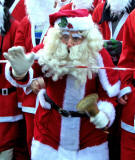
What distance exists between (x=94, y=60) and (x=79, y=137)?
56 centimetres

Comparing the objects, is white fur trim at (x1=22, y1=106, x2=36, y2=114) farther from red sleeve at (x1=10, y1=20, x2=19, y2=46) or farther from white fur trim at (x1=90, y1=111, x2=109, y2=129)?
white fur trim at (x1=90, y1=111, x2=109, y2=129)

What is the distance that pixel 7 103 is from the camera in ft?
9.82

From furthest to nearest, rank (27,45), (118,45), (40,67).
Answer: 1. (27,45)
2. (118,45)
3. (40,67)

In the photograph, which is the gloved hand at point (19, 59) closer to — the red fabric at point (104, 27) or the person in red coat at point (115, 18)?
the red fabric at point (104, 27)

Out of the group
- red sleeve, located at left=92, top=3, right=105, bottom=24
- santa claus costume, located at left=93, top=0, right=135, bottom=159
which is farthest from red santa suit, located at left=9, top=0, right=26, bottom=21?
santa claus costume, located at left=93, top=0, right=135, bottom=159

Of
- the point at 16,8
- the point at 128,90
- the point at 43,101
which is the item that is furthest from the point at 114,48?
the point at 16,8

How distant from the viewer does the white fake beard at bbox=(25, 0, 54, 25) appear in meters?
3.02

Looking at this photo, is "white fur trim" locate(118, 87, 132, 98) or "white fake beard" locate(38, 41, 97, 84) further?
"white fur trim" locate(118, 87, 132, 98)

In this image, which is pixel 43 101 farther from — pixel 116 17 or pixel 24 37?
pixel 116 17

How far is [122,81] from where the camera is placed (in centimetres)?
241

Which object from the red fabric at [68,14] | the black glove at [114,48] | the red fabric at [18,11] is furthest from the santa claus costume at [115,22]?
the red fabric at [18,11]

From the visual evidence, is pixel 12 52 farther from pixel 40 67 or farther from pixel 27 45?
pixel 27 45

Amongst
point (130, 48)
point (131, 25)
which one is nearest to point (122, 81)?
point (130, 48)

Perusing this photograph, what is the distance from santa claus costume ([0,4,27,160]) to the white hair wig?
0.93 meters
